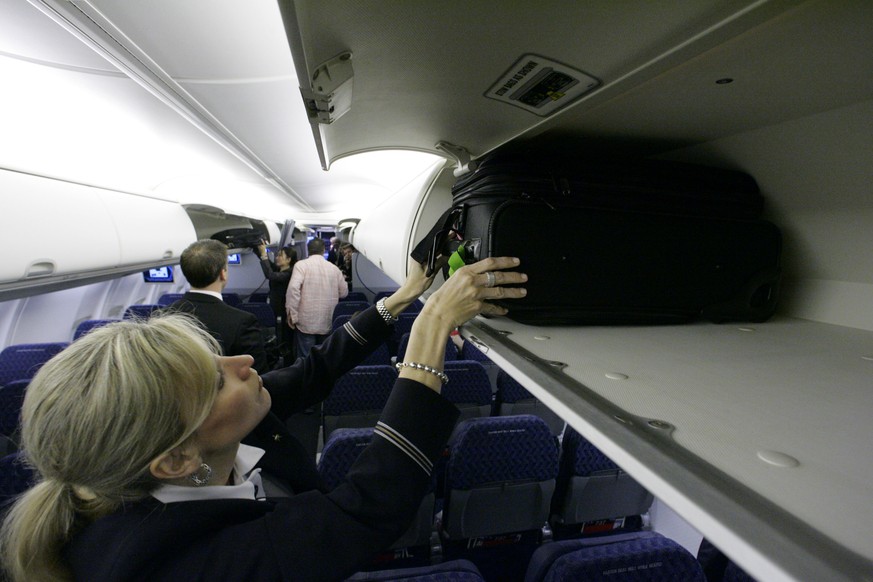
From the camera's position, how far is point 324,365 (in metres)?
1.70

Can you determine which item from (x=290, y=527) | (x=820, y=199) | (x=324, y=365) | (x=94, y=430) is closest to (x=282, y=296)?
(x=324, y=365)

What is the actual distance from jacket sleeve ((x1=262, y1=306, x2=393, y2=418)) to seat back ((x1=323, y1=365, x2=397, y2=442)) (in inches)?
54.3

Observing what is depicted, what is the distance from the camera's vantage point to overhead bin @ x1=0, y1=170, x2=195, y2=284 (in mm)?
2289

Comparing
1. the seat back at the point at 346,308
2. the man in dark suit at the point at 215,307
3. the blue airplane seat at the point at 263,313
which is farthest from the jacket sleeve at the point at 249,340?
the blue airplane seat at the point at 263,313

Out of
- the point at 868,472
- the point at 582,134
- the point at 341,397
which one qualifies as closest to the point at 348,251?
the point at 341,397

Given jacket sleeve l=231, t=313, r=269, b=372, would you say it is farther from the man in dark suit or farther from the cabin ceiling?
the cabin ceiling

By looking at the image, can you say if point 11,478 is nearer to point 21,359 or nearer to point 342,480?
point 342,480

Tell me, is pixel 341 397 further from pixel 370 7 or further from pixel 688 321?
pixel 370 7

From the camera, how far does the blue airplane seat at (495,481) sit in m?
2.15

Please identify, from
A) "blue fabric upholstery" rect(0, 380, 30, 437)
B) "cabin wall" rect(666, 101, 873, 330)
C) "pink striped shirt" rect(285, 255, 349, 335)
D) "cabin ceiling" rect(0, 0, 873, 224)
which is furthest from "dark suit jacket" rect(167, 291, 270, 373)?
"cabin wall" rect(666, 101, 873, 330)

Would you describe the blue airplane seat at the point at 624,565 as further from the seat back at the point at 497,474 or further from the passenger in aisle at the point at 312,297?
the passenger in aisle at the point at 312,297

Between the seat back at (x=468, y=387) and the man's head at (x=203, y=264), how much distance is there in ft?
5.86

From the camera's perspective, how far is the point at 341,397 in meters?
3.11

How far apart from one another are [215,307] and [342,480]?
5.07 ft
